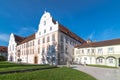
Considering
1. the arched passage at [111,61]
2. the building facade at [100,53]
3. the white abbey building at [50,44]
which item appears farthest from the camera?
the white abbey building at [50,44]

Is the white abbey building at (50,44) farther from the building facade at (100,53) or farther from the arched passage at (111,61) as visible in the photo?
the arched passage at (111,61)

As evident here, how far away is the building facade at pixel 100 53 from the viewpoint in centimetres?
3462

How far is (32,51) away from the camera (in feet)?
159

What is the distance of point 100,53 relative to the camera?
38.5 m

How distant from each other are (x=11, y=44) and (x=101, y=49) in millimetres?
51090

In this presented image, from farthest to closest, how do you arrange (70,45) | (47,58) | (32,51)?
(32,51)
(70,45)
(47,58)

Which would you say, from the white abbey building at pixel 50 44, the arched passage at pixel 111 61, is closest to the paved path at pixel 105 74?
the arched passage at pixel 111 61

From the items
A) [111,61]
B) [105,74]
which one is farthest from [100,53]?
[105,74]

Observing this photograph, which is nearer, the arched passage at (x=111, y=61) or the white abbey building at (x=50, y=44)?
the arched passage at (x=111, y=61)

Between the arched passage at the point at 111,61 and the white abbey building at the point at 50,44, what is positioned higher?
the white abbey building at the point at 50,44

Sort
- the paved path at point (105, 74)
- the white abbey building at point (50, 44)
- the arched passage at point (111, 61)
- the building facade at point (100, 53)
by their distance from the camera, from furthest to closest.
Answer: the white abbey building at point (50, 44) < the arched passage at point (111, 61) < the building facade at point (100, 53) < the paved path at point (105, 74)

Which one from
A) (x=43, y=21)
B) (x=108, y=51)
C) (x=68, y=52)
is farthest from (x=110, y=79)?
(x=43, y=21)

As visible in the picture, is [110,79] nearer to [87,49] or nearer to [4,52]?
[87,49]

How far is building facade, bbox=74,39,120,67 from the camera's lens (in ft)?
114
